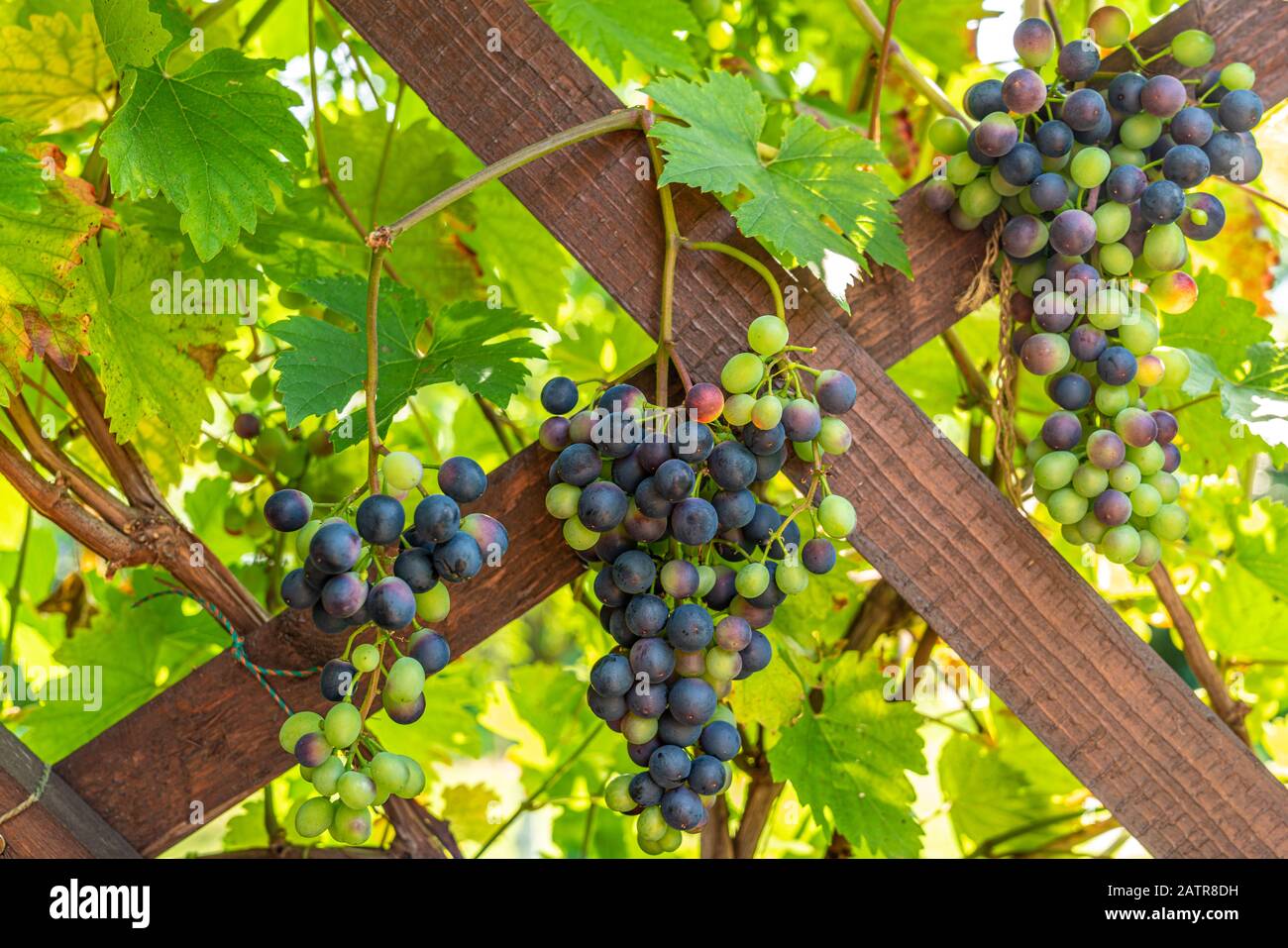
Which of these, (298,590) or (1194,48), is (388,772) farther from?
(1194,48)

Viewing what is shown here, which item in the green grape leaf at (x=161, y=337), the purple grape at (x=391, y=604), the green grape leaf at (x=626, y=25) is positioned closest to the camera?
the purple grape at (x=391, y=604)

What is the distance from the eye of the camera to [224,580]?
0.93m

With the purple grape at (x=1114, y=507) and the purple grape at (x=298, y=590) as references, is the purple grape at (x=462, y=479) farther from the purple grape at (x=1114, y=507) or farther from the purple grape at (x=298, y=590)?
the purple grape at (x=1114, y=507)

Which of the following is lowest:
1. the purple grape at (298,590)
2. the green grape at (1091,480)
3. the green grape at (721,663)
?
the green grape at (721,663)

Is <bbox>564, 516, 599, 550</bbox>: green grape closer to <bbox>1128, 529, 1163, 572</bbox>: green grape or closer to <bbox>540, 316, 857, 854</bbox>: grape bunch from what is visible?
<bbox>540, 316, 857, 854</bbox>: grape bunch

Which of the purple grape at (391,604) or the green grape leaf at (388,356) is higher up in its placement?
the green grape leaf at (388,356)

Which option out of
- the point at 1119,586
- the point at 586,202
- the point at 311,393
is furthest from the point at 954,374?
the point at 311,393

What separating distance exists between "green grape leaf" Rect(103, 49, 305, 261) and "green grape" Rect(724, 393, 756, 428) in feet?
1.19

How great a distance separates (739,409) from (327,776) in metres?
0.36

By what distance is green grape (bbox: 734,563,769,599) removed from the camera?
0.78 m

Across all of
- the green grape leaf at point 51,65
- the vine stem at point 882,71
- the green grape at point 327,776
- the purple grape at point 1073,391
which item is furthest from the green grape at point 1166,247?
the green grape leaf at point 51,65

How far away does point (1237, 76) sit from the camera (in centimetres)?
85

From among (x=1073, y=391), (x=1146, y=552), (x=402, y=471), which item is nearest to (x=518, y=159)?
(x=402, y=471)

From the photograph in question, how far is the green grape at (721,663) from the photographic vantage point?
79 cm
